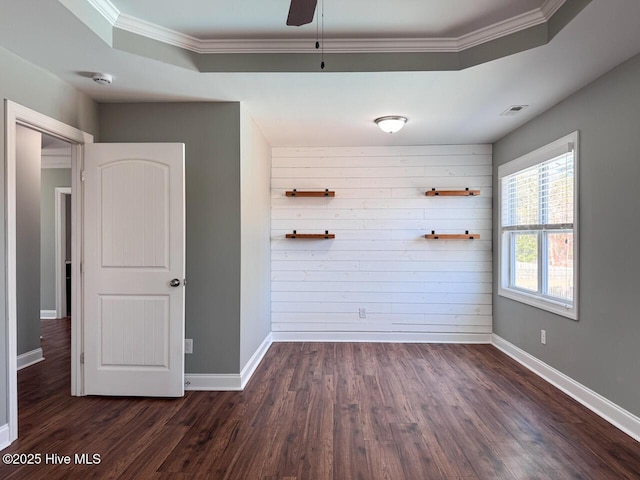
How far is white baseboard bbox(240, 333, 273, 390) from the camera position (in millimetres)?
3356

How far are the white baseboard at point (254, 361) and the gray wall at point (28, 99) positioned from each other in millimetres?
1643

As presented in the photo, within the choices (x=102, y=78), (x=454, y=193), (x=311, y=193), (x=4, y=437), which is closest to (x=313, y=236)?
(x=311, y=193)

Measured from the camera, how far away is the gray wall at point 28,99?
2348mm

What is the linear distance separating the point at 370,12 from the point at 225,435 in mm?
2890

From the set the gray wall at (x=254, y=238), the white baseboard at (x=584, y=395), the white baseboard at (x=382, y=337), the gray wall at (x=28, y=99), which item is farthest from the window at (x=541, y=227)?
the gray wall at (x=28, y=99)

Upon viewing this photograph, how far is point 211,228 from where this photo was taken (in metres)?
3.27

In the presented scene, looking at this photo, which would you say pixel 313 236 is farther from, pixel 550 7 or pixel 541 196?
pixel 550 7

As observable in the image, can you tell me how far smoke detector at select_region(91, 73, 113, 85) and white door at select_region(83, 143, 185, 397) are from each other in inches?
18.8

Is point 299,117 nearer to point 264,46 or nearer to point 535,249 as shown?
point 264,46

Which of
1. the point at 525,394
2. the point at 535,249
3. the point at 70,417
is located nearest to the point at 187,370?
the point at 70,417

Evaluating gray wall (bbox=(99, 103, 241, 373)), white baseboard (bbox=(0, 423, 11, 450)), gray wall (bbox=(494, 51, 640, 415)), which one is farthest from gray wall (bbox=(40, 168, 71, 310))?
gray wall (bbox=(494, 51, 640, 415))

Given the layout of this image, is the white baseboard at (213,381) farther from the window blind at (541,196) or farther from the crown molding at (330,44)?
the window blind at (541,196)

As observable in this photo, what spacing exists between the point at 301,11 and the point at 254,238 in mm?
2531

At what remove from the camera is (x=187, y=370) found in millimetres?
3260
